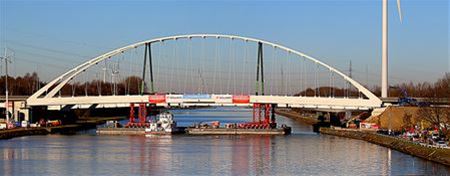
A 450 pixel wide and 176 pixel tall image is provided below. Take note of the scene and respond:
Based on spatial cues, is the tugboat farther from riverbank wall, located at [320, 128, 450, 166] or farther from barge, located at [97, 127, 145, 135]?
riverbank wall, located at [320, 128, 450, 166]

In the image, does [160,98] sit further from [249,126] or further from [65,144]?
[65,144]

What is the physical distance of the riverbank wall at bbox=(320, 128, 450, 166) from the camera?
39.8 meters

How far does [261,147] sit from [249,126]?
17.7 meters

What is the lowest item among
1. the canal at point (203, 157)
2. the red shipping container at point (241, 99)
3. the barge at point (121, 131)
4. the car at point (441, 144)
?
the canal at point (203, 157)

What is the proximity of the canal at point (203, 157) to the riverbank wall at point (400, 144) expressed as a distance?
50 centimetres

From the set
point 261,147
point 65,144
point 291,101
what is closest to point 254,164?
point 261,147

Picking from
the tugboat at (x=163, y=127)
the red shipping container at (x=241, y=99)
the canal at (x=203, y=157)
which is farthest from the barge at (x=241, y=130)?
the canal at (x=203, y=157)

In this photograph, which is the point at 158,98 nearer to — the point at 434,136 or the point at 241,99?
the point at 241,99

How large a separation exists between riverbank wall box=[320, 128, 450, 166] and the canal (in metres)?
0.50

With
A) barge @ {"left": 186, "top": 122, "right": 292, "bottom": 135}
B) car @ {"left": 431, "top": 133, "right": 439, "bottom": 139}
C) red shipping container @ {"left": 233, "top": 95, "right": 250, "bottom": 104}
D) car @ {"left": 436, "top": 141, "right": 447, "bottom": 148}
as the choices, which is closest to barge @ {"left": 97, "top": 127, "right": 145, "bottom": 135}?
barge @ {"left": 186, "top": 122, "right": 292, "bottom": 135}

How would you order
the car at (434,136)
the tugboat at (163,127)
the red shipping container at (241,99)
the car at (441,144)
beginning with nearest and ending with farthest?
the car at (441,144) → the car at (434,136) → the tugboat at (163,127) → the red shipping container at (241,99)

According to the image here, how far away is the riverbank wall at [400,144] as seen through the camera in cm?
3981

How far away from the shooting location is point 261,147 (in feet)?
168

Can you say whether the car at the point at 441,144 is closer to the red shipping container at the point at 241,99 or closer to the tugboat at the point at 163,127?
the red shipping container at the point at 241,99
